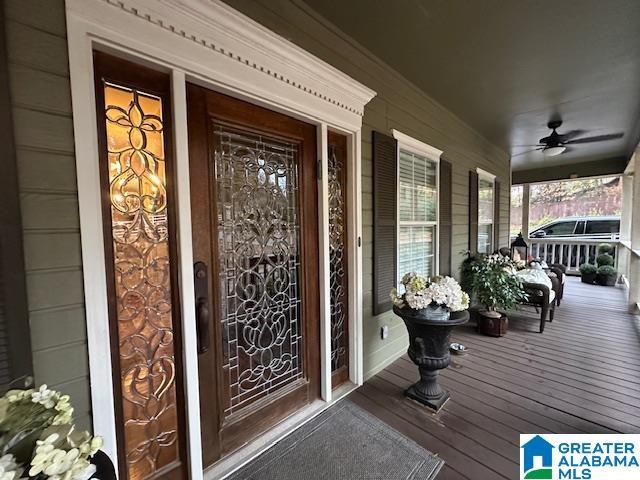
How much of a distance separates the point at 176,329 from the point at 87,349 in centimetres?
34

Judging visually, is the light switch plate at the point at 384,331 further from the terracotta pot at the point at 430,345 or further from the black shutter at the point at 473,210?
the black shutter at the point at 473,210

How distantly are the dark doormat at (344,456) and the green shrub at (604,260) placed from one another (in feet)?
23.8

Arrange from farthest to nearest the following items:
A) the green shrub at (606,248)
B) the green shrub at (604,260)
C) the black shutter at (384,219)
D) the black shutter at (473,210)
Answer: the green shrub at (606,248) < the green shrub at (604,260) < the black shutter at (473,210) < the black shutter at (384,219)

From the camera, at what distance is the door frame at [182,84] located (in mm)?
1009

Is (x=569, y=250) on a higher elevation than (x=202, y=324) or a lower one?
Answer: lower

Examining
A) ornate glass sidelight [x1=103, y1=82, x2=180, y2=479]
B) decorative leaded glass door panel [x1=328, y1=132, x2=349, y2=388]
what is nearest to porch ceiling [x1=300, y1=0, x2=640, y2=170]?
decorative leaded glass door panel [x1=328, y1=132, x2=349, y2=388]

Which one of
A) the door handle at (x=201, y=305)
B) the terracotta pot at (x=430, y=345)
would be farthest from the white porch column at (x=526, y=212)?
the door handle at (x=201, y=305)

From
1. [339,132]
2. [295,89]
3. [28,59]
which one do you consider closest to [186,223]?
[28,59]

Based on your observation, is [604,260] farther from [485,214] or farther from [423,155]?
[423,155]

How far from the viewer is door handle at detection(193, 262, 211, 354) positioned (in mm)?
1369

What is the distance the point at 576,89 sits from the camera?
292 cm

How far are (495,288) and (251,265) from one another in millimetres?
3042

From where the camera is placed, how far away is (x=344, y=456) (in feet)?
5.20

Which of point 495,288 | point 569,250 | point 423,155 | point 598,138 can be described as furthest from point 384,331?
point 569,250
